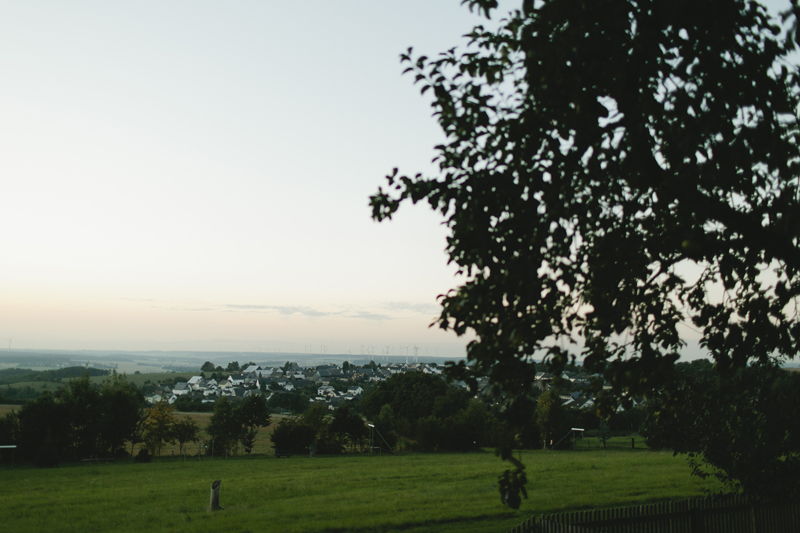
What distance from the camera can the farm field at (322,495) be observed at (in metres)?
17.7

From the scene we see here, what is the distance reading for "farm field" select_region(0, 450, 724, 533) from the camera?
17688mm

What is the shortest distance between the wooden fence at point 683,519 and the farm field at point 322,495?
58.6 inches

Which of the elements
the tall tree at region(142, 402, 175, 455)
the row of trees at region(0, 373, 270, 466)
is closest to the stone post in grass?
the row of trees at region(0, 373, 270, 466)

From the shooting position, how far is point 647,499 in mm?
20844

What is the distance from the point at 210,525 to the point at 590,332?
15439mm

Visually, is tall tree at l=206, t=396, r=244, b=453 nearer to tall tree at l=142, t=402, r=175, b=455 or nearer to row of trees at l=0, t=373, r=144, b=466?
tall tree at l=142, t=402, r=175, b=455

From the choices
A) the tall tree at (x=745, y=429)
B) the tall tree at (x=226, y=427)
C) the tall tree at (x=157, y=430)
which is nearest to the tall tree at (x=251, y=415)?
the tall tree at (x=226, y=427)

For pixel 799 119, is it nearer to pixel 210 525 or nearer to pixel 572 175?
pixel 572 175

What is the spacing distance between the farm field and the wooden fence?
4.88 ft

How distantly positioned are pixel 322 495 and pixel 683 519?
15.1m

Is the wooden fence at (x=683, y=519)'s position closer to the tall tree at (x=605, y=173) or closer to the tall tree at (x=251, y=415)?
the tall tree at (x=605, y=173)

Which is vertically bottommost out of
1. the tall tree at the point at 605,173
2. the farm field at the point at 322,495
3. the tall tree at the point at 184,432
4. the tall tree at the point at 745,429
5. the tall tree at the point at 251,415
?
the tall tree at the point at 184,432

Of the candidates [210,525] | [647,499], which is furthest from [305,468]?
[647,499]

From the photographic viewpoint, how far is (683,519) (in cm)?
1221
